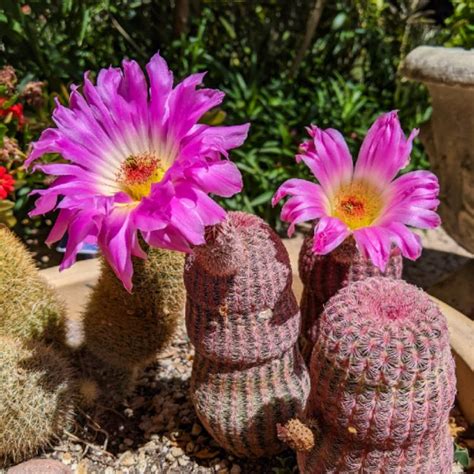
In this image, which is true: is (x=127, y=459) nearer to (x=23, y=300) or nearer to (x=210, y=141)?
(x=23, y=300)

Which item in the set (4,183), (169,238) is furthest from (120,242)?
(4,183)

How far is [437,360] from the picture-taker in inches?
33.7

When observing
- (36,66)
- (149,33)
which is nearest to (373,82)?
(149,33)

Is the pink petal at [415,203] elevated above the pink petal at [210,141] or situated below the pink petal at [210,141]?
below

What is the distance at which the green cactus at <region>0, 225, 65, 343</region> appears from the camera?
126cm

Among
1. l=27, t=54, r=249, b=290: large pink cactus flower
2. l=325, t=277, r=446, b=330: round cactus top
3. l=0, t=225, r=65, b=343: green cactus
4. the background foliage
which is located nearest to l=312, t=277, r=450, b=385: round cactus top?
l=325, t=277, r=446, b=330: round cactus top

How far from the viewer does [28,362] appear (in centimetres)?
118

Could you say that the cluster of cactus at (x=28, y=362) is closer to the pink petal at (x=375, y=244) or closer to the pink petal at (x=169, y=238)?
the pink petal at (x=169, y=238)

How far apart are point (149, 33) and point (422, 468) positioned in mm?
2031

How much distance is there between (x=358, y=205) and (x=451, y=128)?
2.72 ft

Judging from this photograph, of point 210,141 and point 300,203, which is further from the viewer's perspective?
point 300,203

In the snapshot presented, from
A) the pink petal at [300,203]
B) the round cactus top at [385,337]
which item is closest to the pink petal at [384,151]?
the pink petal at [300,203]

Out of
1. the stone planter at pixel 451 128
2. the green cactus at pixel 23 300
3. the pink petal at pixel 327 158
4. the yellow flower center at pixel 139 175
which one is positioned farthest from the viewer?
the stone planter at pixel 451 128

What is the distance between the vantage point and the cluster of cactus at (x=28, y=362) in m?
1.15
